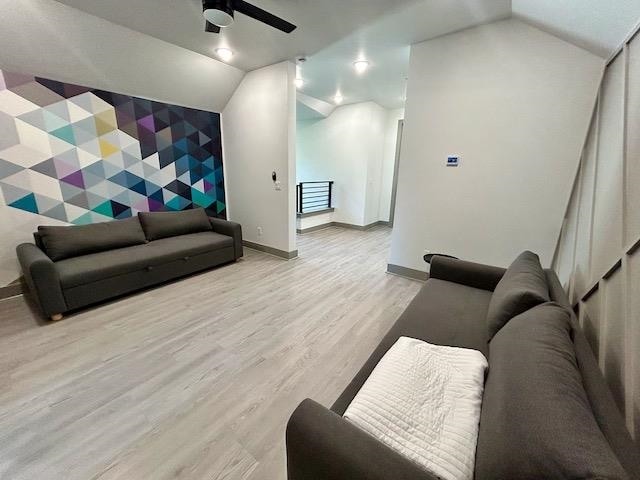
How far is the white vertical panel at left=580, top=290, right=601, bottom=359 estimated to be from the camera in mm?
1292

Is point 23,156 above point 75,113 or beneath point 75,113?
beneath

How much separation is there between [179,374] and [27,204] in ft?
8.55

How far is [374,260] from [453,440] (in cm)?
330

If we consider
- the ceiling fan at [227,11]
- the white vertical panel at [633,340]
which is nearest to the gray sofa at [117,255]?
the ceiling fan at [227,11]

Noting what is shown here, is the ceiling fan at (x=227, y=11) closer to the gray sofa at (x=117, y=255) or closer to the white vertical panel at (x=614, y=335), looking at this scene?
the gray sofa at (x=117, y=255)

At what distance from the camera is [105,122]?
3064 mm

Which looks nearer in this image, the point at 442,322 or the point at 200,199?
the point at 442,322

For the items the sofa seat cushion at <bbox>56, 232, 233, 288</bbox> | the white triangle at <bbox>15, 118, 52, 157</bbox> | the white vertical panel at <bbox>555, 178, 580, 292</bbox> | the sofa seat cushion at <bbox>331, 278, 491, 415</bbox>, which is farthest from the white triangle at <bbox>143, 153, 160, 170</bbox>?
the white vertical panel at <bbox>555, 178, 580, 292</bbox>

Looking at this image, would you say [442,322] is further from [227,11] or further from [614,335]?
[227,11]

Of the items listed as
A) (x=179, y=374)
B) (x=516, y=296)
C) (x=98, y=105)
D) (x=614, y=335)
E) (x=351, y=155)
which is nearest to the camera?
(x=614, y=335)

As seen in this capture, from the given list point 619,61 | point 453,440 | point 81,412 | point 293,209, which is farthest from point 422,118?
point 81,412

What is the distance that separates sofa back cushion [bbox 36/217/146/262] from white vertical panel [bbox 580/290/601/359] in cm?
410

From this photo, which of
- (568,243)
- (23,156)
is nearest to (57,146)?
(23,156)

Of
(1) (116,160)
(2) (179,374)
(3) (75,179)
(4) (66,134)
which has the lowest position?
(2) (179,374)
